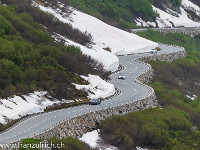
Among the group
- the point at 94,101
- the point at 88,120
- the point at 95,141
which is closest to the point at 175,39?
the point at 94,101

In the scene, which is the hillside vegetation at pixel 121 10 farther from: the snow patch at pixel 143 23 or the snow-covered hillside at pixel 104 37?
the snow-covered hillside at pixel 104 37

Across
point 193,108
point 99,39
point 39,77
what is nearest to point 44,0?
point 99,39

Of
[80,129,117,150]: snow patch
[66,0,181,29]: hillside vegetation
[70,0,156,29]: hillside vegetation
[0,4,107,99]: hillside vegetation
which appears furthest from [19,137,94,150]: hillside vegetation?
[66,0,181,29]: hillside vegetation

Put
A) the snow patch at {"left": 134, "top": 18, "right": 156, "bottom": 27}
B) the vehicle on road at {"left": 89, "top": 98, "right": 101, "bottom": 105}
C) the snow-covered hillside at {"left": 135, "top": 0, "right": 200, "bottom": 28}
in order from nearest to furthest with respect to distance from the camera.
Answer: the vehicle on road at {"left": 89, "top": 98, "right": 101, "bottom": 105} < the snow patch at {"left": 134, "top": 18, "right": 156, "bottom": 27} < the snow-covered hillside at {"left": 135, "top": 0, "right": 200, "bottom": 28}

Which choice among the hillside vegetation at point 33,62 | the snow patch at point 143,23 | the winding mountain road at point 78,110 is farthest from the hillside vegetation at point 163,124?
the snow patch at point 143,23

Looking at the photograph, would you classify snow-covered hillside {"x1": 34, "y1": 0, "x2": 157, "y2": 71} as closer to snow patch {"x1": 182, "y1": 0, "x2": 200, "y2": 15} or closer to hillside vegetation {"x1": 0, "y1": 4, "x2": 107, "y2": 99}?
hillside vegetation {"x1": 0, "y1": 4, "x2": 107, "y2": 99}

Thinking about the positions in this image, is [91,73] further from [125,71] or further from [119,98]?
[125,71]
